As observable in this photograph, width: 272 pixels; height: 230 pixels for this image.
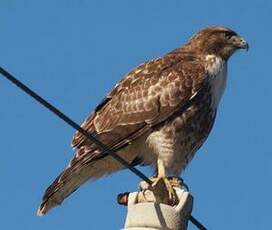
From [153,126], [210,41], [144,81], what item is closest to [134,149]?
[153,126]

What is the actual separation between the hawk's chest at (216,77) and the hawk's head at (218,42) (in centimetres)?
30

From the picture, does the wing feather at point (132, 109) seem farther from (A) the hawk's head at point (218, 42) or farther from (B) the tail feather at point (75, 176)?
(A) the hawk's head at point (218, 42)

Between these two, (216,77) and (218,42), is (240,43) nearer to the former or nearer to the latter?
(218,42)

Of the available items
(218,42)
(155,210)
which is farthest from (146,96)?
(155,210)

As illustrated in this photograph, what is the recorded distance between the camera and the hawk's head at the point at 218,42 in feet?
31.2

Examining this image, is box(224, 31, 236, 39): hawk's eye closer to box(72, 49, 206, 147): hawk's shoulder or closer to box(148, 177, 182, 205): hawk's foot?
box(72, 49, 206, 147): hawk's shoulder

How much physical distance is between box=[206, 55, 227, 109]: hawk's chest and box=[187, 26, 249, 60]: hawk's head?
0.30 meters

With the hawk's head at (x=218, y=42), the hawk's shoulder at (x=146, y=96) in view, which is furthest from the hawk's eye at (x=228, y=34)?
the hawk's shoulder at (x=146, y=96)

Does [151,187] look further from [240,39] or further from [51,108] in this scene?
[240,39]

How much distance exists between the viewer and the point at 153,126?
28.0 feet

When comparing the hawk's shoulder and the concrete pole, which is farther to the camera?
the hawk's shoulder

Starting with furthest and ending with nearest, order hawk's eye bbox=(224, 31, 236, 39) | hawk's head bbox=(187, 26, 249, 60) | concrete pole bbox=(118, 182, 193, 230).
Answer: hawk's eye bbox=(224, 31, 236, 39), hawk's head bbox=(187, 26, 249, 60), concrete pole bbox=(118, 182, 193, 230)

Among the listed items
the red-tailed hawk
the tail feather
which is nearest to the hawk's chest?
the red-tailed hawk

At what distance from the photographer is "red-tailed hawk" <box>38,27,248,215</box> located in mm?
8281
